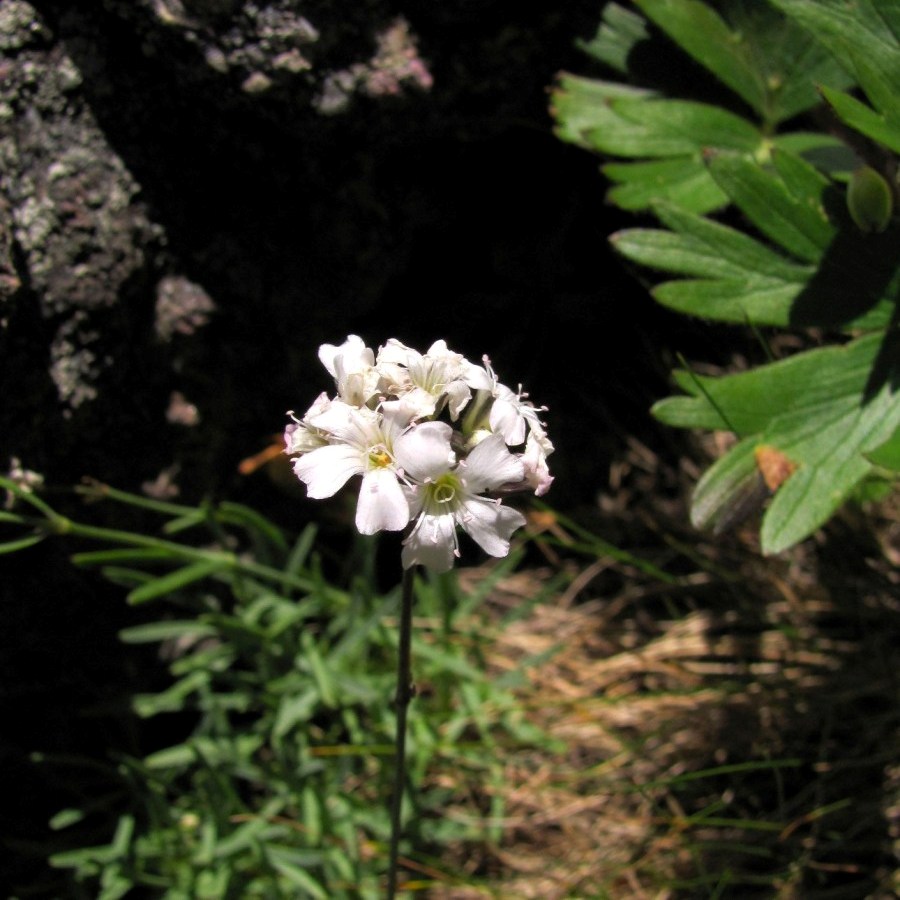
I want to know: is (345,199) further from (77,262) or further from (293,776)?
(293,776)

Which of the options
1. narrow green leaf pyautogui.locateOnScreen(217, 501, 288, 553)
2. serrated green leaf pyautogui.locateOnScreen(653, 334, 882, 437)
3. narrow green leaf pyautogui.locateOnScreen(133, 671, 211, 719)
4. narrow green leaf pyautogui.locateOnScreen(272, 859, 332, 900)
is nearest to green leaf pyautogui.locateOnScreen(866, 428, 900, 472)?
serrated green leaf pyautogui.locateOnScreen(653, 334, 882, 437)

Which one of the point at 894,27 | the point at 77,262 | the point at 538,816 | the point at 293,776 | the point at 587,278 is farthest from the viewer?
the point at 587,278

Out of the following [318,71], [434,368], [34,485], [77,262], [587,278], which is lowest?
[34,485]

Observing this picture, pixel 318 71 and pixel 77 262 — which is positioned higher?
pixel 318 71

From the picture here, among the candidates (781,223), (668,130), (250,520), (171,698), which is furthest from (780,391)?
(171,698)

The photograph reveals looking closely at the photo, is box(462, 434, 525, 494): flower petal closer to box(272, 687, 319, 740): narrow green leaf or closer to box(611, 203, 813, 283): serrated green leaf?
box(611, 203, 813, 283): serrated green leaf

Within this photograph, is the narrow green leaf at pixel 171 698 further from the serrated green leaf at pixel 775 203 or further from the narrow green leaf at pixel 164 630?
the serrated green leaf at pixel 775 203

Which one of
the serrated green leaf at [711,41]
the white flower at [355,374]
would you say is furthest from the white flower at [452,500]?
the serrated green leaf at [711,41]

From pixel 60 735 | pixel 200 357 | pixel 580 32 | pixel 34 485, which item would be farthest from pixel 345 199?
pixel 60 735
